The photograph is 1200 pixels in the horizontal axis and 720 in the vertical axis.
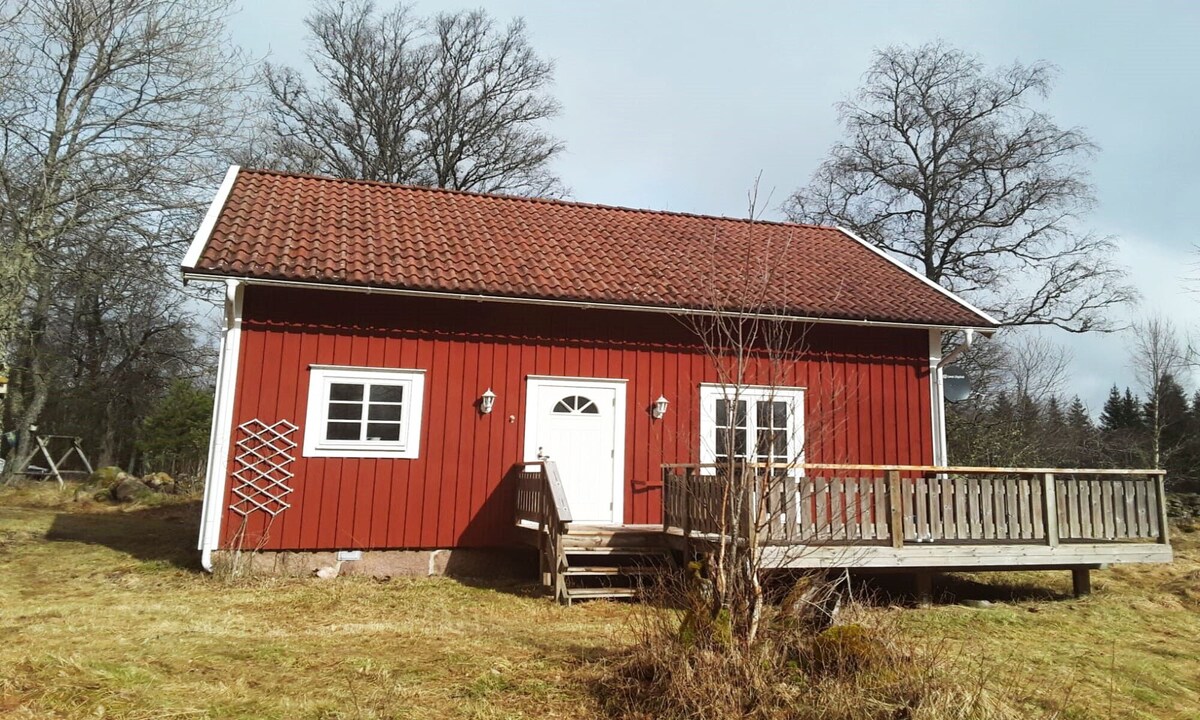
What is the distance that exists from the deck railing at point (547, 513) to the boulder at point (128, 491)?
1187cm

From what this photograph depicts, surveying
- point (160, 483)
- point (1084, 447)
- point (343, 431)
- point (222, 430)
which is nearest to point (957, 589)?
point (343, 431)

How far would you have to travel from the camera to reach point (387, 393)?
10.4 m

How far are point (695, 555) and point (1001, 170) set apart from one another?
57.0 ft

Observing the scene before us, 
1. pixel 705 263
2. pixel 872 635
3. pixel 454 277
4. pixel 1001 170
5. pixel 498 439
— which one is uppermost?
pixel 1001 170

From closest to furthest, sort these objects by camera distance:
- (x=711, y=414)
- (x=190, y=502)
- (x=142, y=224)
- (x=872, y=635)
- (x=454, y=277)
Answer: (x=872, y=635)
(x=454, y=277)
(x=711, y=414)
(x=142, y=224)
(x=190, y=502)

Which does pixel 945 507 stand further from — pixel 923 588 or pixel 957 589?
pixel 957 589

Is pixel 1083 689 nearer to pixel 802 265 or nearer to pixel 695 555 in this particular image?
pixel 695 555

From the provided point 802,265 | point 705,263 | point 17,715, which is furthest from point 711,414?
point 17,715

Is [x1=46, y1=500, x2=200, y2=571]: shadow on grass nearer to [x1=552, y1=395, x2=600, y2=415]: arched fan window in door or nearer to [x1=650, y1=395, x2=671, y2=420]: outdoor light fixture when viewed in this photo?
[x1=552, y1=395, x2=600, y2=415]: arched fan window in door

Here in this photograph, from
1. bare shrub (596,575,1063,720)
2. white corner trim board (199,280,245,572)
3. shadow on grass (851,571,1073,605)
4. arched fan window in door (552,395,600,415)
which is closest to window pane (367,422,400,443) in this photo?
white corner trim board (199,280,245,572)

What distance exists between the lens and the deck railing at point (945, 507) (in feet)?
27.9

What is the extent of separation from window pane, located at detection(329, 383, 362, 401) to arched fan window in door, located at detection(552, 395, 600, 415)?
8.42 feet

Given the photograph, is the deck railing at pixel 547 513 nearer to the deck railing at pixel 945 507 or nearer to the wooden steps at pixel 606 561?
the wooden steps at pixel 606 561

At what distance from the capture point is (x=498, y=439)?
35.0 feet
